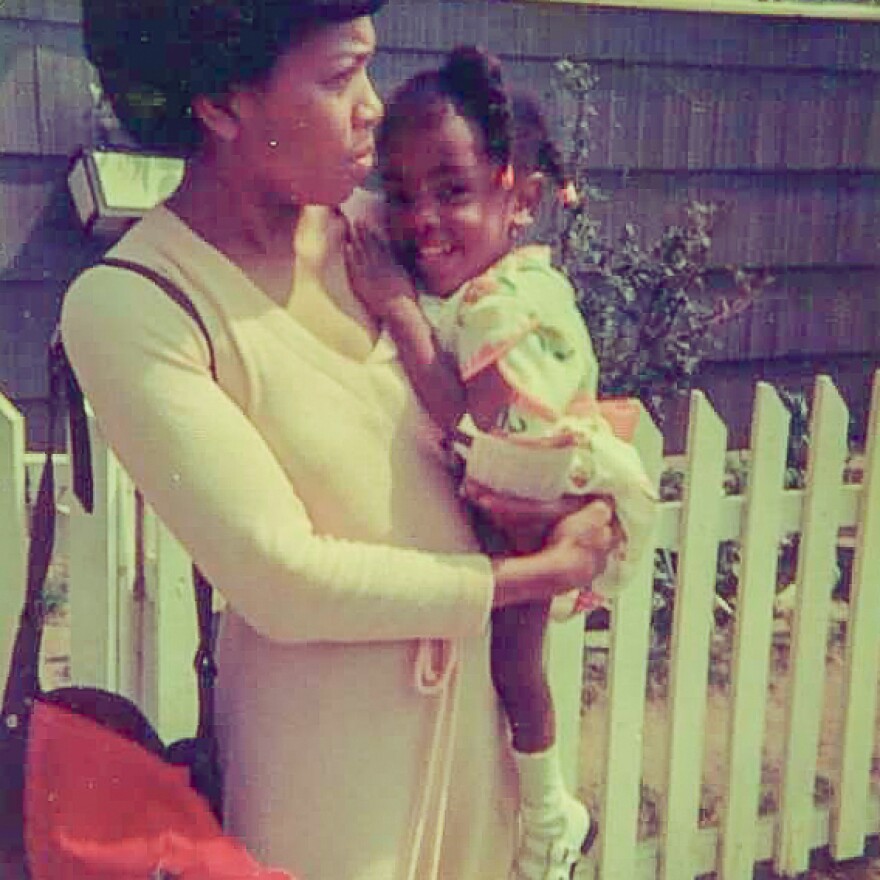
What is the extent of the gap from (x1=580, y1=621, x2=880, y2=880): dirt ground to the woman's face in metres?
2.04

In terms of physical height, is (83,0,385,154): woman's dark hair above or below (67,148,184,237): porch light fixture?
above

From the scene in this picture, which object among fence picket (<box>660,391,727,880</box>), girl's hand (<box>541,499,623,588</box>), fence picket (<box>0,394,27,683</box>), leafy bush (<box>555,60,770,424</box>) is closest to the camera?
girl's hand (<box>541,499,623,588</box>)

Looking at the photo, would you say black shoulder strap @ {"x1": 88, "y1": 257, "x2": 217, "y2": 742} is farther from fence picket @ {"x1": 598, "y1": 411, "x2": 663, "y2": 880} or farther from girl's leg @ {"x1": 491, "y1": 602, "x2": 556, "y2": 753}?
fence picket @ {"x1": 598, "y1": 411, "x2": 663, "y2": 880}

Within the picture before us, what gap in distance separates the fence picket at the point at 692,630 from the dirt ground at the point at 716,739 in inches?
2.1

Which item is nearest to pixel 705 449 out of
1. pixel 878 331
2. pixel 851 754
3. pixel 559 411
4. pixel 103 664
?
pixel 851 754

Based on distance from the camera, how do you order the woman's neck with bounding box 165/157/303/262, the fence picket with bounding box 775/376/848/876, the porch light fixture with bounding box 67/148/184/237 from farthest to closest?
1. the porch light fixture with bounding box 67/148/184/237
2. the fence picket with bounding box 775/376/848/876
3. the woman's neck with bounding box 165/157/303/262

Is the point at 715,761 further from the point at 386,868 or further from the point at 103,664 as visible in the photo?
the point at 386,868

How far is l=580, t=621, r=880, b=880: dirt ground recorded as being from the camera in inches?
135

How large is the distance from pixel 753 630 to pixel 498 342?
6.06 ft

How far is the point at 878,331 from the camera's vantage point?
20.7 ft

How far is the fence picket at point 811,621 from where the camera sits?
10.1 ft

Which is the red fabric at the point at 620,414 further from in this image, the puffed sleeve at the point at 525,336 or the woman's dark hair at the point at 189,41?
the woman's dark hair at the point at 189,41

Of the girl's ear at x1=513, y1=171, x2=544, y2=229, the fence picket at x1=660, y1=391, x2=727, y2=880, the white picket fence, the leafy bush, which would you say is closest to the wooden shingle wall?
the leafy bush

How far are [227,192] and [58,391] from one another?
270 mm
